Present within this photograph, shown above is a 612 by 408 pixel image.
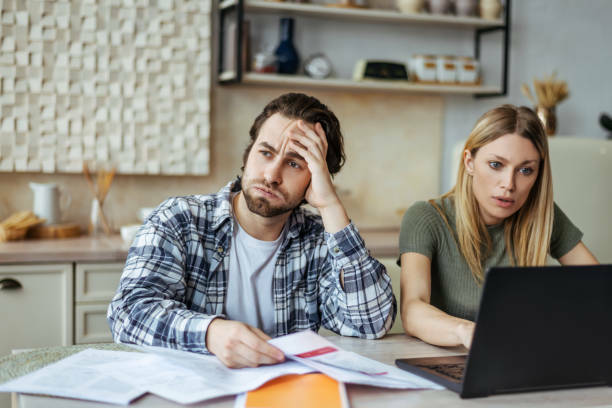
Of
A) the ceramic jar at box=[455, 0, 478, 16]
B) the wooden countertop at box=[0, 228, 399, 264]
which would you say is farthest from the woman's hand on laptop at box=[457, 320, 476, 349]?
the ceramic jar at box=[455, 0, 478, 16]

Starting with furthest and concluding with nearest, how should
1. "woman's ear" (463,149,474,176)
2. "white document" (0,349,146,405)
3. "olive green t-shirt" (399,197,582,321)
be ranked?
"woman's ear" (463,149,474,176), "olive green t-shirt" (399,197,582,321), "white document" (0,349,146,405)

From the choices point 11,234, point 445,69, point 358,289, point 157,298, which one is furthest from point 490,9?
point 157,298

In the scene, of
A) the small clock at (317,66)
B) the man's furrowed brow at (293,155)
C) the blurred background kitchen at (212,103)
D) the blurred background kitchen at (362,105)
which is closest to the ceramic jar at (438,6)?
the blurred background kitchen at (212,103)

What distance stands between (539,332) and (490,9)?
2.62 meters

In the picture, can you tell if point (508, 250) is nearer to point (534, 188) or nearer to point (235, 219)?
point (534, 188)

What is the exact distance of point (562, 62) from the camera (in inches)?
143

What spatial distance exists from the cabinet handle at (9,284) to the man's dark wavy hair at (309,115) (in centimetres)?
119

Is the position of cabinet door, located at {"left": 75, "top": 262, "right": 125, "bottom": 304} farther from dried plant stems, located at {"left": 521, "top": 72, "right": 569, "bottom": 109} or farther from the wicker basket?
dried plant stems, located at {"left": 521, "top": 72, "right": 569, "bottom": 109}

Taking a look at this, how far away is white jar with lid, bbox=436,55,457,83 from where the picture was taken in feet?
10.4

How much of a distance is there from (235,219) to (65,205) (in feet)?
5.05

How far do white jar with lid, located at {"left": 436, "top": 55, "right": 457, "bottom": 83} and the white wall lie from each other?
0.26 m

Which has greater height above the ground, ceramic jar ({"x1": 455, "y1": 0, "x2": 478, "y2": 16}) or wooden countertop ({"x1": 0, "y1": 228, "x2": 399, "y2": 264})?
ceramic jar ({"x1": 455, "y1": 0, "x2": 478, "y2": 16})

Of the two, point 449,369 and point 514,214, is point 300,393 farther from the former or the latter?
point 514,214

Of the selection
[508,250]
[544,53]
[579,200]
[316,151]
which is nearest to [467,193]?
[508,250]
